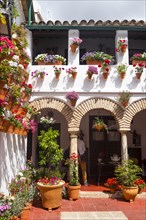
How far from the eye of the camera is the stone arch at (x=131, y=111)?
878 cm

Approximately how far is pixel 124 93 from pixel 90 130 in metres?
3.28

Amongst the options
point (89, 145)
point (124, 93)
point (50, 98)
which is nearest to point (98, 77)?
point (124, 93)

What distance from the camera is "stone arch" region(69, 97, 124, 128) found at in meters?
8.77

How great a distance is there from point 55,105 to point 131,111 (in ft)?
9.59

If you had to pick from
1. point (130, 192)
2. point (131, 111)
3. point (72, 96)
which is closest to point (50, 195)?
point (130, 192)

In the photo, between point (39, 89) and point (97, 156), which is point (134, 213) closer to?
point (97, 156)

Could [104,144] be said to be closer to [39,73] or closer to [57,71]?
[57,71]

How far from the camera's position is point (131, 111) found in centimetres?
883

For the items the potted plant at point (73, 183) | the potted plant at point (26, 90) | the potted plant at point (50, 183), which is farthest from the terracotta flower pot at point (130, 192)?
the potted plant at point (26, 90)

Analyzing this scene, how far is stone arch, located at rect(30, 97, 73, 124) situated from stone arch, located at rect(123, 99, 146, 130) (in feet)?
6.90

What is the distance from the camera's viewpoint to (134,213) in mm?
6656

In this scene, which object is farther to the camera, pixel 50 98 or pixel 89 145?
pixel 89 145

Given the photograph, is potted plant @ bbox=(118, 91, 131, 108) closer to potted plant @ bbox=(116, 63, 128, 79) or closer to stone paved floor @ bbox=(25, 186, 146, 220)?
potted plant @ bbox=(116, 63, 128, 79)

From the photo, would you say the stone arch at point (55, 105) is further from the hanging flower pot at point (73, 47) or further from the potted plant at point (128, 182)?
the potted plant at point (128, 182)
